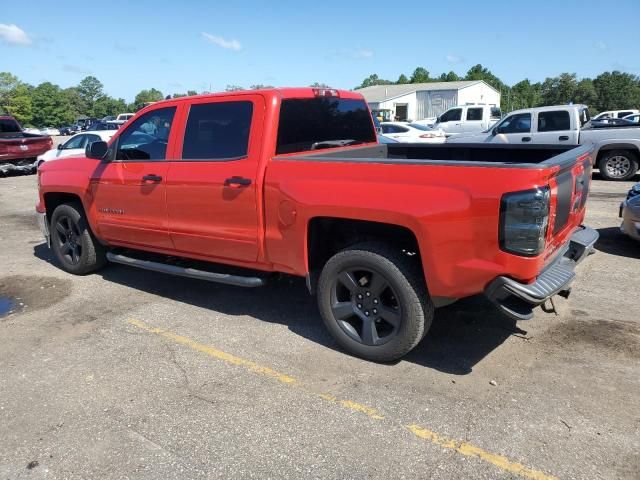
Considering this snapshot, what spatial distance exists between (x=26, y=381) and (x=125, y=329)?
3.21 ft

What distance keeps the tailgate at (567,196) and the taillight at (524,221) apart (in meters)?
0.17

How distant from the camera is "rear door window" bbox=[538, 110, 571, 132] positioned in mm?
12906

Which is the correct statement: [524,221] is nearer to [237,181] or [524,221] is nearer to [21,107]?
[237,181]

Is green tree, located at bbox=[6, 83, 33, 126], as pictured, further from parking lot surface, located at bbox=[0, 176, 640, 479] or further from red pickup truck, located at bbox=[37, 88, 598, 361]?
parking lot surface, located at bbox=[0, 176, 640, 479]

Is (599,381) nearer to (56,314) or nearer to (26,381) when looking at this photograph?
A: (26,381)

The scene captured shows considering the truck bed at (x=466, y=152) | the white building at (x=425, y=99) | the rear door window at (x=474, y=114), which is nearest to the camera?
the truck bed at (x=466, y=152)

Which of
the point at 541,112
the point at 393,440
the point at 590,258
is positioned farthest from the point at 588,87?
the point at 393,440

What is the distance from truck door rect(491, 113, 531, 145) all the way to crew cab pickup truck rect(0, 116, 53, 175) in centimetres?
1403

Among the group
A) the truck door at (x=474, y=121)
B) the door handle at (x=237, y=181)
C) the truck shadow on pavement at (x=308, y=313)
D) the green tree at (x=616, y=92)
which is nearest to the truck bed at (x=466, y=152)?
the door handle at (x=237, y=181)

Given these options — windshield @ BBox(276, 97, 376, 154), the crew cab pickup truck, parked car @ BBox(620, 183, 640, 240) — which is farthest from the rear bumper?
the crew cab pickup truck

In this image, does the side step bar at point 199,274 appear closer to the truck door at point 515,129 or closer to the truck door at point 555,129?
the truck door at point 515,129

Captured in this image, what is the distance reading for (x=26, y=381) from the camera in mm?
3773

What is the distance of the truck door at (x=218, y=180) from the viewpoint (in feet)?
Result: 13.8

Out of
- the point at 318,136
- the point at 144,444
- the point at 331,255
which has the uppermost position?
the point at 318,136
